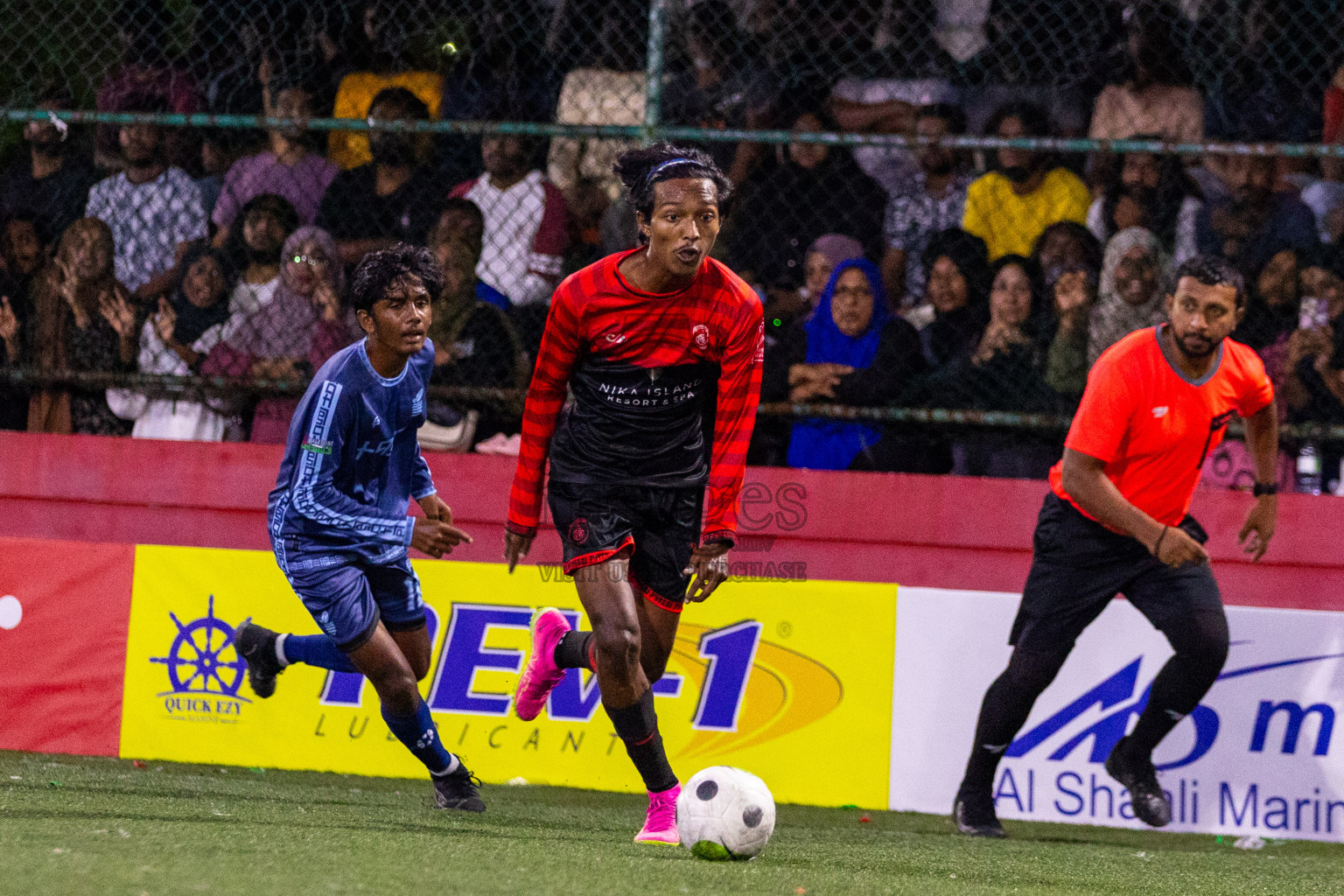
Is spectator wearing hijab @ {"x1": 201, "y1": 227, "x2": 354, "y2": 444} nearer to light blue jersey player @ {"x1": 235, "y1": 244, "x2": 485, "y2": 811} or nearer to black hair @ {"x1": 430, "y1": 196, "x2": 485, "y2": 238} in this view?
black hair @ {"x1": 430, "y1": 196, "x2": 485, "y2": 238}

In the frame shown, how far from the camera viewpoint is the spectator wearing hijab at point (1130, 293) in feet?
21.9

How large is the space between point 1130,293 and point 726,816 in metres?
3.67

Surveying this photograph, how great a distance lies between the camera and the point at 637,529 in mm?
4680

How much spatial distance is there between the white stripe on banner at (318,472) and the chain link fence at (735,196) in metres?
1.93

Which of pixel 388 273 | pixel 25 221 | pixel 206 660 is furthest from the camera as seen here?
pixel 25 221

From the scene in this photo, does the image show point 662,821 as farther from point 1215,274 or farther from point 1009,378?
point 1009,378

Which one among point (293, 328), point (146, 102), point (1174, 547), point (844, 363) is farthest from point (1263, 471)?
point (146, 102)

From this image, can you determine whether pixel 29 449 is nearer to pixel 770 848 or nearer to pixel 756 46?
pixel 756 46

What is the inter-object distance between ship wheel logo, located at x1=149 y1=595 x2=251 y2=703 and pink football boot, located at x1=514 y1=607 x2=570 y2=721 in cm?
166

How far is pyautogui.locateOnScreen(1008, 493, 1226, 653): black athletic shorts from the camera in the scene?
17.3ft

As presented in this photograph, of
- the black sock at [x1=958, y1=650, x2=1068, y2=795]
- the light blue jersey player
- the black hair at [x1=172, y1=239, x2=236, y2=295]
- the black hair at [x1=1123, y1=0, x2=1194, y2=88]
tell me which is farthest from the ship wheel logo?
the black hair at [x1=1123, y1=0, x2=1194, y2=88]

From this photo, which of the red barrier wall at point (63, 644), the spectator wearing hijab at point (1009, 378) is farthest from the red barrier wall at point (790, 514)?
the red barrier wall at point (63, 644)

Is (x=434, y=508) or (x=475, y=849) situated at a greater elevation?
(x=434, y=508)

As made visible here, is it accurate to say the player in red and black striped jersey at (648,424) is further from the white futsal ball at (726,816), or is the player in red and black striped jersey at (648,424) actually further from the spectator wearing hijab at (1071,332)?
the spectator wearing hijab at (1071,332)
